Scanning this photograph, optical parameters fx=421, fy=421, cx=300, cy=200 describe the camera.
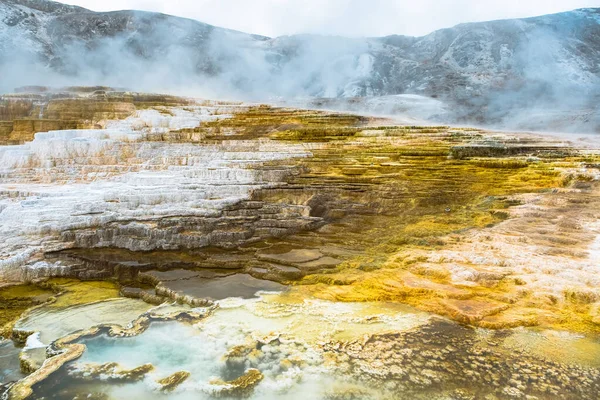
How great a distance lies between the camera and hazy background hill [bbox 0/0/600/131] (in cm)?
2223

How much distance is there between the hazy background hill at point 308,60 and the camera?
2223 cm

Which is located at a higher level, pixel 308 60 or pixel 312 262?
pixel 308 60

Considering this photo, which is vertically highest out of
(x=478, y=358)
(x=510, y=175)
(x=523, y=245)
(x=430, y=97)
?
(x=430, y=97)

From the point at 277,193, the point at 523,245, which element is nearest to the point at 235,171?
the point at 277,193

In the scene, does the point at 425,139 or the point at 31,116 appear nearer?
the point at 425,139

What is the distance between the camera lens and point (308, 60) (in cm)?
2962

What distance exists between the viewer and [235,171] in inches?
332

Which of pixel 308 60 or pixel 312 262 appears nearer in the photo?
pixel 312 262

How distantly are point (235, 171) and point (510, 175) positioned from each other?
211 inches

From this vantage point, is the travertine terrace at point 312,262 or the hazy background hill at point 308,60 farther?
the hazy background hill at point 308,60

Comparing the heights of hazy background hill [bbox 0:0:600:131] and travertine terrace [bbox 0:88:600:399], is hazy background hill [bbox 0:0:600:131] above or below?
above

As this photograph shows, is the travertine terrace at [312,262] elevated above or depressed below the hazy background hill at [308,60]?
below

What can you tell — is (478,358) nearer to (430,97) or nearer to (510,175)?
(510,175)

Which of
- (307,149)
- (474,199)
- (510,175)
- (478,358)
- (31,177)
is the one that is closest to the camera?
(478,358)
